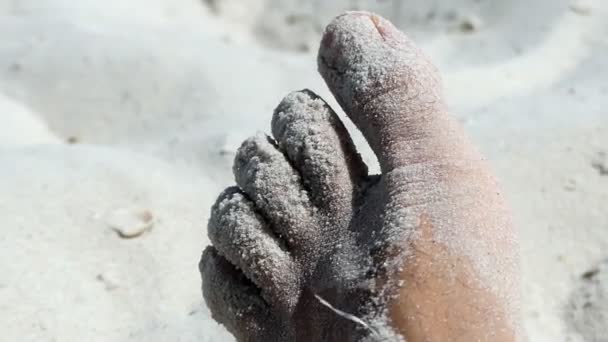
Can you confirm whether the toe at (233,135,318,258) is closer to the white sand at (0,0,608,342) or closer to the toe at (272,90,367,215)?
the toe at (272,90,367,215)

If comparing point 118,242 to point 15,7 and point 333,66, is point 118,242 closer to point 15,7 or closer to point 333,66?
point 333,66

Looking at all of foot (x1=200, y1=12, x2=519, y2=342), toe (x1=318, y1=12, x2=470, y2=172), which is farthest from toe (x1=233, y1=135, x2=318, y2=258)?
toe (x1=318, y1=12, x2=470, y2=172)

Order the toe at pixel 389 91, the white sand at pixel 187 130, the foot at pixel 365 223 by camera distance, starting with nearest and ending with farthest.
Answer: the foot at pixel 365 223 → the toe at pixel 389 91 → the white sand at pixel 187 130

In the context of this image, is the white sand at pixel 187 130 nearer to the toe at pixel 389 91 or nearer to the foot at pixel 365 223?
the foot at pixel 365 223

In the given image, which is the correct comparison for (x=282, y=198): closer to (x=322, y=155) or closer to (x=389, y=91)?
(x=322, y=155)

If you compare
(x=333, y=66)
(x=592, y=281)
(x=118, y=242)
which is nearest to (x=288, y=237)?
(x=333, y=66)

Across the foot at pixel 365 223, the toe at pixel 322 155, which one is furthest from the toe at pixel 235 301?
the toe at pixel 322 155
